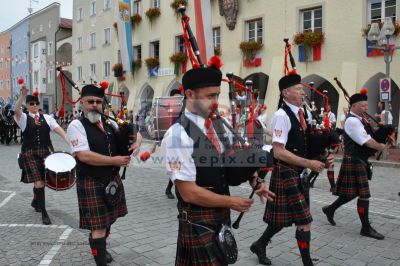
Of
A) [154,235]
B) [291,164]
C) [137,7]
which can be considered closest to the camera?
[291,164]

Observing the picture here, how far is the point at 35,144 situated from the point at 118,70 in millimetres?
20879

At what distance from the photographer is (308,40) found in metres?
15.3

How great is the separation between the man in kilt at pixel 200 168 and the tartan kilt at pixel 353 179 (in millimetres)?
2890

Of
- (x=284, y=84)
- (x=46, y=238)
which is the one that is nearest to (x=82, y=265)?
(x=46, y=238)

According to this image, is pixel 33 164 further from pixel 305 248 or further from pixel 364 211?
pixel 364 211

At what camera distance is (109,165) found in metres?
3.49

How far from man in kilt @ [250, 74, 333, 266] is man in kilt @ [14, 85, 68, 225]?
3226 millimetres

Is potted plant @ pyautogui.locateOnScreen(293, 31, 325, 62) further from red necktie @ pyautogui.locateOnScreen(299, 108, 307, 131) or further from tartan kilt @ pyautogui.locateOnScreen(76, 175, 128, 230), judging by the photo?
tartan kilt @ pyautogui.locateOnScreen(76, 175, 128, 230)

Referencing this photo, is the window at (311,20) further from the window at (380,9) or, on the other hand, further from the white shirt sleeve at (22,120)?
the white shirt sleeve at (22,120)

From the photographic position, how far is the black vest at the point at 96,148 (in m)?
3.54

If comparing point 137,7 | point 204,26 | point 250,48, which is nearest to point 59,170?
point 204,26

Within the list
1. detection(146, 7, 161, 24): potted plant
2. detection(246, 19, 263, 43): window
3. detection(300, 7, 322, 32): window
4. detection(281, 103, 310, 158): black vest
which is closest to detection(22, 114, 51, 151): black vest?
detection(281, 103, 310, 158): black vest

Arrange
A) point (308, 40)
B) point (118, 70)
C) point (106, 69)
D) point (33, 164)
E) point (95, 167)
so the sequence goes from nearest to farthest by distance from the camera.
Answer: point (95, 167)
point (33, 164)
point (308, 40)
point (118, 70)
point (106, 69)

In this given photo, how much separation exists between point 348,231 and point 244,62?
13.8m
